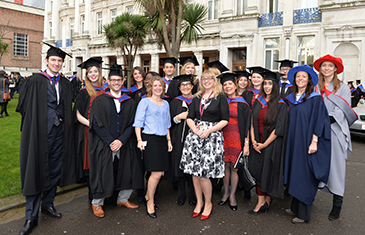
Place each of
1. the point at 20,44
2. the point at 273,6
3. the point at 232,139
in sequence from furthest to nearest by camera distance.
A: 1. the point at 20,44
2. the point at 273,6
3. the point at 232,139

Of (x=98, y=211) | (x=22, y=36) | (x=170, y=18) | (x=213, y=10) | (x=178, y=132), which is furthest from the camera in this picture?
(x=22, y=36)

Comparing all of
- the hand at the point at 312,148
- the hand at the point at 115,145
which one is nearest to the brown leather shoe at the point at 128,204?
the hand at the point at 115,145

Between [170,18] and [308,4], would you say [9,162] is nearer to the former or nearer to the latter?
[170,18]

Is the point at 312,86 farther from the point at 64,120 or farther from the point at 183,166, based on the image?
the point at 64,120

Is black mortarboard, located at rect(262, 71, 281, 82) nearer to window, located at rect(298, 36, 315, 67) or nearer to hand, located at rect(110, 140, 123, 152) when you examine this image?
hand, located at rect(110, 140, 123, 152)

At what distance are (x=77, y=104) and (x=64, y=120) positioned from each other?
558mm

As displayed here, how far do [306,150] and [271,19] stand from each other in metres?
17.0

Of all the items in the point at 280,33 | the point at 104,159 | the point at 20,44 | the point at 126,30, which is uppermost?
the point at 20,44

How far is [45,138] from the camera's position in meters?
3.75

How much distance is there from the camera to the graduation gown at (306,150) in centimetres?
386

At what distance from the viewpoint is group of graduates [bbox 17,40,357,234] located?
12.6 feet

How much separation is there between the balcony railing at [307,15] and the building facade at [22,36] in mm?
41035

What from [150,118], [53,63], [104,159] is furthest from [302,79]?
[53,63]

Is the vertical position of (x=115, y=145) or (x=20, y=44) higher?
(x=20, y=44)
